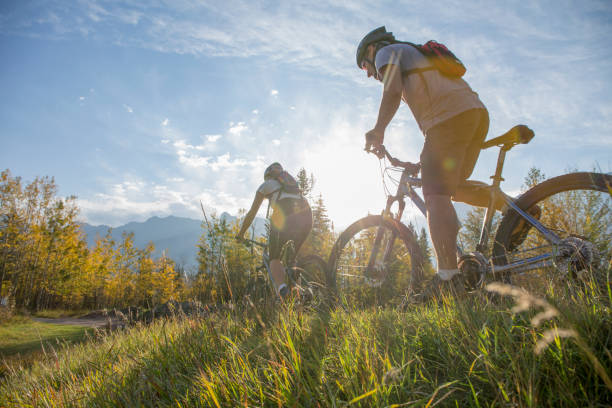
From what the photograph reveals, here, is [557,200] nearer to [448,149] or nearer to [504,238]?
[504,238]

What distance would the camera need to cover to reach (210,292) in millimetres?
2924

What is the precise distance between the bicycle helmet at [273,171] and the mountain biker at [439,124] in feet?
8.32

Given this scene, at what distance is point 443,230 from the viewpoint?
2.47m

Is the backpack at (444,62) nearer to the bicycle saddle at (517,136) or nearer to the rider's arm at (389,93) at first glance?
the rider's arm at (389,93)

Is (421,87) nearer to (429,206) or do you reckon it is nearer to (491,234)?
(429,206)

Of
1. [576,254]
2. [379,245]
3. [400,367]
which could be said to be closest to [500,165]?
[576,254]

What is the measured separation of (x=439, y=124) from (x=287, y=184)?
280cm

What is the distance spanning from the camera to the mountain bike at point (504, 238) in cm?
200

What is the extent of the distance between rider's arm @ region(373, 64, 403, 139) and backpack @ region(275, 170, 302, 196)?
2253mm

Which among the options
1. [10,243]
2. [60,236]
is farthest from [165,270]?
[10,243]

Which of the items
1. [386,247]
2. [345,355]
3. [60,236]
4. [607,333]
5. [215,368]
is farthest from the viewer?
[60,236]

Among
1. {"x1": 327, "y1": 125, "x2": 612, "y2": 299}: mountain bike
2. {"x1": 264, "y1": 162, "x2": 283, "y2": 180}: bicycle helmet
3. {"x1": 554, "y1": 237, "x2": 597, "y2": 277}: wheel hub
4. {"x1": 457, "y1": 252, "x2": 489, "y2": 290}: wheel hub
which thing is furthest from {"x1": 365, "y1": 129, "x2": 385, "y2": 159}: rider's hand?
{"x1": 264, "y1": 162, "x2": 283, "y2": 180}: bicycle helmet

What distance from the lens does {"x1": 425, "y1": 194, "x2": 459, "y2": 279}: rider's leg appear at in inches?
95.1

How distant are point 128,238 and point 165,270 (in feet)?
16.0
